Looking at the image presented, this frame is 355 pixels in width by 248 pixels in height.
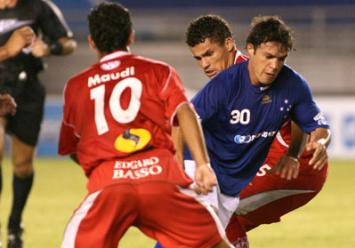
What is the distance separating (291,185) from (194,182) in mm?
1857

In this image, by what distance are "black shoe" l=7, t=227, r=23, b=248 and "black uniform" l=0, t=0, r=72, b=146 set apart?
864mm

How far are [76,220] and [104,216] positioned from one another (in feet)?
0.46

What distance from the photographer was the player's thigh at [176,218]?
468 cm

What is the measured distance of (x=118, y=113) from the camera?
4.75m

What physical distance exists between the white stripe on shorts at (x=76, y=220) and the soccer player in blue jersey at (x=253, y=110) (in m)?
1.02

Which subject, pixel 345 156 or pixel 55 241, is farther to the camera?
pixel 345 156

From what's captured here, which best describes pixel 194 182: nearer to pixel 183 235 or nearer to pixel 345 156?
pixel 183 235

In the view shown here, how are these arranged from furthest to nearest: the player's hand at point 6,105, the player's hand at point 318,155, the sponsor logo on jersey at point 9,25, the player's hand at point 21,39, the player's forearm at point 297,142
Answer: the sponsor logo on jersey at point 9,25 → the player's hand at point 21,39 → the player's forearm at point 297,142 → the player's hand at point 6,105 → the player's hand at point 318,155

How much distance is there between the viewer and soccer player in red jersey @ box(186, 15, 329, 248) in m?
6.32

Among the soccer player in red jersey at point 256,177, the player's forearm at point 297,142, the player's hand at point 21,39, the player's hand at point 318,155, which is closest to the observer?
the player's hand at point 318,155

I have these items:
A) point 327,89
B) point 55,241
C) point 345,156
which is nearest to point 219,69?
point 55,241

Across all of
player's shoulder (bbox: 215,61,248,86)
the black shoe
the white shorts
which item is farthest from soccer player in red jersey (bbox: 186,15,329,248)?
the black shoe

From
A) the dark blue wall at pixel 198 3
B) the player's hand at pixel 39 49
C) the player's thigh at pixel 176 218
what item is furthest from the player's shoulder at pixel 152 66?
the dark blue wall at pixel 198 3

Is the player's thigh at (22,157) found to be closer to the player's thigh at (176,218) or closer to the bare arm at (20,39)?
the bare arm at (20,39)
